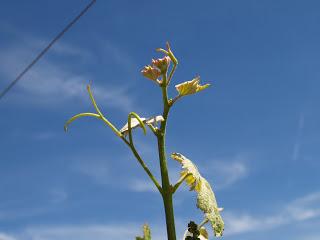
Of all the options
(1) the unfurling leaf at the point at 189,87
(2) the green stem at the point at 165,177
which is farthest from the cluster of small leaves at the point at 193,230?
(1) the unfurling leaf at the point at 189,87

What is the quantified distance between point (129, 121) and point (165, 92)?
127 mm

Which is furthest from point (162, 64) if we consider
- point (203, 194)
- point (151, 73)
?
point (203, 194)

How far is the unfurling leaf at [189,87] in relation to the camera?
146 cm

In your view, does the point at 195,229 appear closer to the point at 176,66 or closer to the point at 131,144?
the point at 131,144

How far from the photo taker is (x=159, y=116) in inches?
56.5

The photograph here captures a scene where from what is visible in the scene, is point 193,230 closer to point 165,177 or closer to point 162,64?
point 165,177

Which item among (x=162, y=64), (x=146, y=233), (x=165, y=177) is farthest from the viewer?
(x=162, y=64)

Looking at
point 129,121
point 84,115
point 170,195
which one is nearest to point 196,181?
point 170,195

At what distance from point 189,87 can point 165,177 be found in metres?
0.27

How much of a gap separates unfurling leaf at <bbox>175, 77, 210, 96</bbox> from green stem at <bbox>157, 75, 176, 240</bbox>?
0.14 feet

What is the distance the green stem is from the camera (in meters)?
1.25

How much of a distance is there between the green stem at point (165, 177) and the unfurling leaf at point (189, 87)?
0.04m

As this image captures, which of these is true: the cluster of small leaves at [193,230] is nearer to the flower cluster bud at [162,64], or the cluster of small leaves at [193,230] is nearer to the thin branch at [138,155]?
the thin branch at [138,155]

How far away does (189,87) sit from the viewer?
146cm
